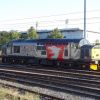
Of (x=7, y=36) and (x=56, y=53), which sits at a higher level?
(x=7, y=36)

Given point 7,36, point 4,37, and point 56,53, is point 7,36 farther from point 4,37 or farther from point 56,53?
point 56,53

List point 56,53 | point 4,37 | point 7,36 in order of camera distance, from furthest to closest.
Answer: point 7,36 < point 4,37 < point 56,53

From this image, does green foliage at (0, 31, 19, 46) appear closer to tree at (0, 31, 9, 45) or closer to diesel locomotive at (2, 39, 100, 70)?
tree at (0, 31, 9, 45)

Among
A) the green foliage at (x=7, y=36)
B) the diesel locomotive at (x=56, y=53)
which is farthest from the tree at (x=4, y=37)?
the diesel locomotive at (x=56, y=53)

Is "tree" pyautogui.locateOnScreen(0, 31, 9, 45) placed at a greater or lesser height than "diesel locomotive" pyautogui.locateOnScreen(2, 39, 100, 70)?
greater

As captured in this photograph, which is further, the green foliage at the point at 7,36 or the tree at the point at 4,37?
the tree at the point at 4,37

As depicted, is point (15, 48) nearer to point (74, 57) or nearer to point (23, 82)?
point (74, 57)

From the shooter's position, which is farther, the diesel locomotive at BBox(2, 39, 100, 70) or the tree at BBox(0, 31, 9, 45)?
the tree at BBox(0, 31, 9, 45)

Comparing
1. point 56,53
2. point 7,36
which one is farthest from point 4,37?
point 56,53

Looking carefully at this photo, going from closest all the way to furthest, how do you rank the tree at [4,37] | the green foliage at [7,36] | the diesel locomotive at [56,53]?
1. the diesel locomotive at [56,53]
2. the green foliage at [7,36]
3. the tree at [4,37]

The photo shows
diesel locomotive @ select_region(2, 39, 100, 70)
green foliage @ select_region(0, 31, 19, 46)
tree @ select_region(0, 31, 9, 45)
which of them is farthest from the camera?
tree @ select_region(0, 31, 9, 45)

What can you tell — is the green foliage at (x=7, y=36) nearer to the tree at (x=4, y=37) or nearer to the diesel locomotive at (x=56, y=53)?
the tree at (x=4, y=37)

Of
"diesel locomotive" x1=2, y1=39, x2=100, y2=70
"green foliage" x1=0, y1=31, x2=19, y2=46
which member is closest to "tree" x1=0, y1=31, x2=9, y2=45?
"green foliage" x1=0, y1=31, x2=19, y2=46

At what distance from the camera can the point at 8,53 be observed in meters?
38.2
